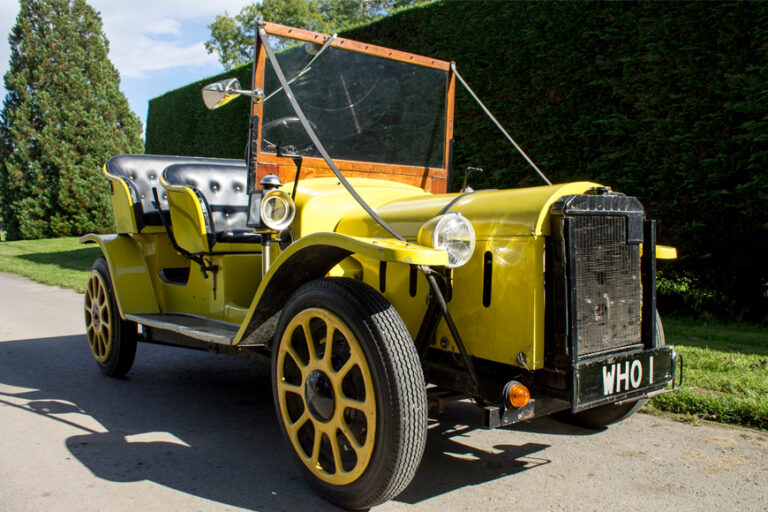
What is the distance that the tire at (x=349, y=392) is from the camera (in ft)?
7.54

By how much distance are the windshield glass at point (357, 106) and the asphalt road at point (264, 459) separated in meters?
1.60

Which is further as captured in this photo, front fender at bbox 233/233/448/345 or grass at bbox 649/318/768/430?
grass at bbox 649/318/768/430

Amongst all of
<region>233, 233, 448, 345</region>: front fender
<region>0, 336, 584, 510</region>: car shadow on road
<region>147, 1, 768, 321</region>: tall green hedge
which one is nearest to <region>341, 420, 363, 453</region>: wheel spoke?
<region>0, 336, 584, 510</region>: car shadow on road

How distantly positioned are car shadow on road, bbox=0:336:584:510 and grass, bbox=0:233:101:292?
530cm

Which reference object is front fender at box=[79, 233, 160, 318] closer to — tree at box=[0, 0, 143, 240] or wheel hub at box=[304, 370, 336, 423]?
wheel hub at box=[304, 370, 336, 423]

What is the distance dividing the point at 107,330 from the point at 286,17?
3800 centimetres

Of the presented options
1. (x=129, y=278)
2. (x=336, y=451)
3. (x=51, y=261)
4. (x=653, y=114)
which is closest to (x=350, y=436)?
(x=336, y=451)

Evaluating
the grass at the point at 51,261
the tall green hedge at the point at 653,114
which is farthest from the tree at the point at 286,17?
the tall green hedge at the point at 653,114

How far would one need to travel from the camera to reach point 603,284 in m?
2.61

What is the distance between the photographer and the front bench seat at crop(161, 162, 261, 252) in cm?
398

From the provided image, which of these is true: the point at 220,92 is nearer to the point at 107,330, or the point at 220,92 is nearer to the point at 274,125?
the point at 274,125

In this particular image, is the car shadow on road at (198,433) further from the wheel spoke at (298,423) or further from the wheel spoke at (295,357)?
the wheel spoke at (295,357)

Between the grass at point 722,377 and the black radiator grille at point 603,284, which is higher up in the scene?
the black radiator grille at point 603,284

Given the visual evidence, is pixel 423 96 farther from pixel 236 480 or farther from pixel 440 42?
pixel 440 42
